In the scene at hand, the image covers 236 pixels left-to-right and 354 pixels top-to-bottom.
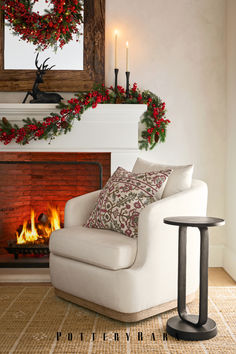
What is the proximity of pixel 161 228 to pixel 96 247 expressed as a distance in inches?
14.9

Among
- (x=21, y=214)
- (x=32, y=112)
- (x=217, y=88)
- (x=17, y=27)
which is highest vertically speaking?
(x=17, y=27)

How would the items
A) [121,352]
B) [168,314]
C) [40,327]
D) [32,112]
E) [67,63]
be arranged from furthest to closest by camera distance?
[67,63] < [32,112] < [168,314] < [40,327] < [121,352]

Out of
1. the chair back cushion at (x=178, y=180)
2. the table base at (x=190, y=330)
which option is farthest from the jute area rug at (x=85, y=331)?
the chair back cushion at (x=178, y=180)

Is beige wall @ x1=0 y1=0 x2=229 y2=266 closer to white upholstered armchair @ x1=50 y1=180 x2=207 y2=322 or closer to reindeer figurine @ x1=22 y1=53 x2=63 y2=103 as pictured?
reindeer figurine @ x1=22 y1=53 x2=63 y2=103

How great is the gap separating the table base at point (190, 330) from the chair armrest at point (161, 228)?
324mm

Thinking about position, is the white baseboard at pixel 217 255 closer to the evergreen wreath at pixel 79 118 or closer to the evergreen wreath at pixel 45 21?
the evergreen wreath at pixel 79 118

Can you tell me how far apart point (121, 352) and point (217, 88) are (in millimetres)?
2502

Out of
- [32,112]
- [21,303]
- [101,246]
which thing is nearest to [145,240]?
[101,246]

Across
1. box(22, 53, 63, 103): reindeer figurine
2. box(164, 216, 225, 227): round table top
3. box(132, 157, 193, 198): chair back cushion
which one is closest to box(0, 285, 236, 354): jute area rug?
box(164, 216, 225, 227): round table top

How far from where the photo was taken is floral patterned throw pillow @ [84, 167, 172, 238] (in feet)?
7.80

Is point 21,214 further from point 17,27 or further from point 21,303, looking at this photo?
point 17,27

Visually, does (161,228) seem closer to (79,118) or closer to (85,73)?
(79,118)

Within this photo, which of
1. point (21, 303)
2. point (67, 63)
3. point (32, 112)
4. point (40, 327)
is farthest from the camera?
point (67, 63)

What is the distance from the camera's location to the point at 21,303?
8.34 feet
